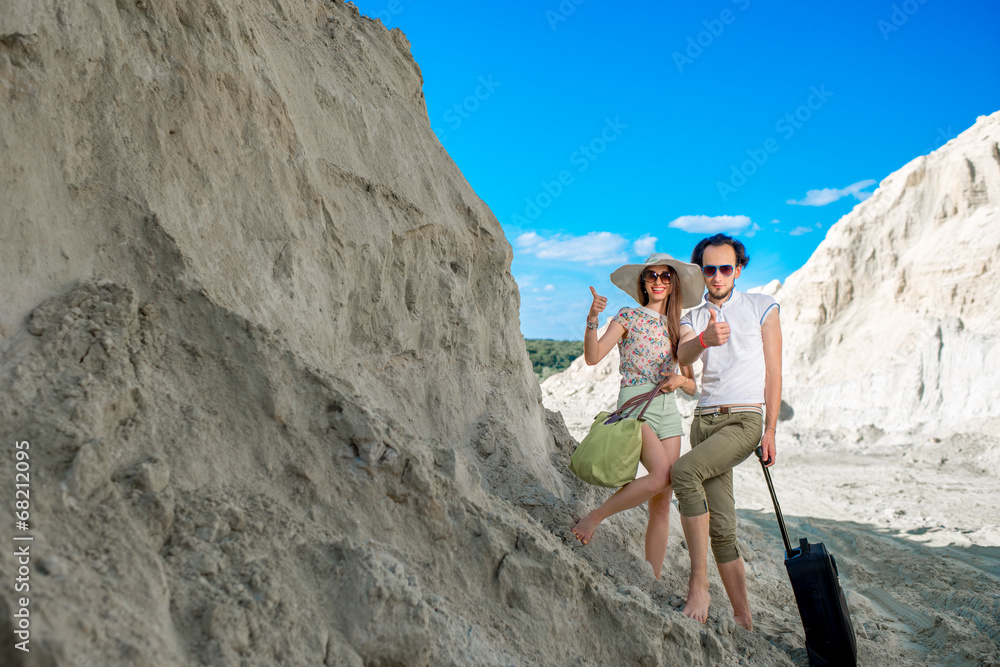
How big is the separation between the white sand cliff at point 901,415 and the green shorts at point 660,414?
4.74 feet

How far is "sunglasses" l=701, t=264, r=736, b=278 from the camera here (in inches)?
134

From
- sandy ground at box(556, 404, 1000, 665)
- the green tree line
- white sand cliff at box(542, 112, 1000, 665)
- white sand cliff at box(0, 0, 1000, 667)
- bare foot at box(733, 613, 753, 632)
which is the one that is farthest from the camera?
the green tree line

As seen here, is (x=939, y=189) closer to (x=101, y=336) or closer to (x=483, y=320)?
(x=483, y=320)

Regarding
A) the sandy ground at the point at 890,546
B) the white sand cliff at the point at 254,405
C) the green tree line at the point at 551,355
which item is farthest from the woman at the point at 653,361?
the green tree line at the point at 551,355

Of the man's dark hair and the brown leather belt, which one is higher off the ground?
the man's dark hair

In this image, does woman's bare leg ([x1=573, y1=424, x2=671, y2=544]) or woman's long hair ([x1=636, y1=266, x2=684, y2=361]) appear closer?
woman's bare leg ([x1=573, y1=424, x2=671, y2=544])

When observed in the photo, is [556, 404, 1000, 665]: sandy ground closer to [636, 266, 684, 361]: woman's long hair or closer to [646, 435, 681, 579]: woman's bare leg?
[646, 435, 681, 579]: woman's bare leg

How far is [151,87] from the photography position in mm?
2861

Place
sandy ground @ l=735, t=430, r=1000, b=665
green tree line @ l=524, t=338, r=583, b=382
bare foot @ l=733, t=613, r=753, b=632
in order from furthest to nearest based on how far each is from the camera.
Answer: green tree line @ l=524, t=338, r=583, b=382, sandy ground @ l=735, t=430, r=1000, b=665, bare foot @ l=733, t=613, r=753, b=632

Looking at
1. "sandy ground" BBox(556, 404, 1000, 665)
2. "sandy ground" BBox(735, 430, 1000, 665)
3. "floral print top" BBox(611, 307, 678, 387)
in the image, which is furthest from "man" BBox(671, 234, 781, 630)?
"sandy ground" BBox(735, 430, 1000, 665)

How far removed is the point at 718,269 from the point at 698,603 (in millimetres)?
1755

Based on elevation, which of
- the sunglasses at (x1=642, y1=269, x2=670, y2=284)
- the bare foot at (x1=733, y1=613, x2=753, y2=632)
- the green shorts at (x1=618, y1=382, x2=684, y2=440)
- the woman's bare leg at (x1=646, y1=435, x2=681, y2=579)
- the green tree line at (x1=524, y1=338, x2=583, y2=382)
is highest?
the green tree line at (x1=524, y1=338, x2=583, y2=382)

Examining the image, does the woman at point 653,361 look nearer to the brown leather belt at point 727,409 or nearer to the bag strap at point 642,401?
the bag strap at point 642,401

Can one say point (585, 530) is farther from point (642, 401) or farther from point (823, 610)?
point (823, 610)
